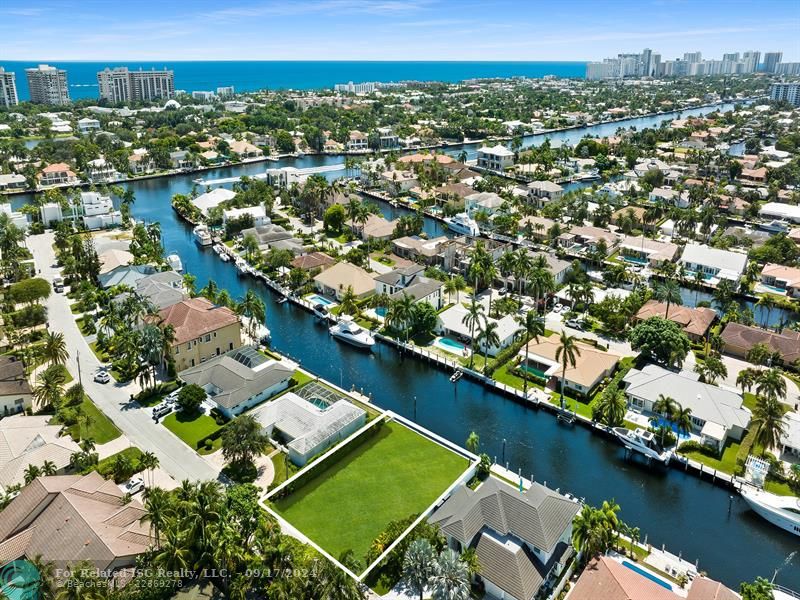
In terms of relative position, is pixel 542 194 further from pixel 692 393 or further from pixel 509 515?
pixel 509 515

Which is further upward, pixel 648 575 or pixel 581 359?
pixel 581 359

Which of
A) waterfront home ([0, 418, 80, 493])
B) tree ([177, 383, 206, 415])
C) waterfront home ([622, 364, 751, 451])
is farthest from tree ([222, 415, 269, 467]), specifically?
waterfront home ([622, 364, 751, 451])

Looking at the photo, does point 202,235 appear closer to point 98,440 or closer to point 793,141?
point 98,440

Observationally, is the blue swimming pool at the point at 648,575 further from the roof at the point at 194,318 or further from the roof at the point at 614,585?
the roof at the point at 194,318

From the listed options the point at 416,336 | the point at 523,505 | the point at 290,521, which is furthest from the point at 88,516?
the point at 416,336

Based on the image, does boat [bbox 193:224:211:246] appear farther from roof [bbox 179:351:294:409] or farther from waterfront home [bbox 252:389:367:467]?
waterfront home [bbox 252:389:367:467]

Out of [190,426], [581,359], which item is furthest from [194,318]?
[581,359]
